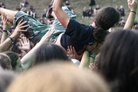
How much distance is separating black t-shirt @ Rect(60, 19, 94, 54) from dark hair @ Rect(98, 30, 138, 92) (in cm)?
122

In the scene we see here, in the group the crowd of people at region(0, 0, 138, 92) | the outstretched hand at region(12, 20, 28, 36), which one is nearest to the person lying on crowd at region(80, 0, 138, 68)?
the crowd of people at region(0, 0, 138, 92)

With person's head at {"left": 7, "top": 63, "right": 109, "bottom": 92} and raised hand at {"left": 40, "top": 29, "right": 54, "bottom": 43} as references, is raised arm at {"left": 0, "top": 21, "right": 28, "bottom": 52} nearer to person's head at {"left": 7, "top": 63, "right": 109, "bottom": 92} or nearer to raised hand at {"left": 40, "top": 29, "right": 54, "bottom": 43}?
raised hand at {"left": 40, "top": 29, "right": 54, "bottom": 43}

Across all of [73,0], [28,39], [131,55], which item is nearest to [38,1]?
[73,0]

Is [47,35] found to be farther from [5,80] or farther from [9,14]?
[5,80]

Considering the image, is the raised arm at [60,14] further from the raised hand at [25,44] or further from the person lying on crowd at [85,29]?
the raised hand at [25,44]

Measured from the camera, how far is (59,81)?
1.38 metres

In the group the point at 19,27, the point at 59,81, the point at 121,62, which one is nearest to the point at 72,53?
the point at 19,27

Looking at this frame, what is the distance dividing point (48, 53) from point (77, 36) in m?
0.96

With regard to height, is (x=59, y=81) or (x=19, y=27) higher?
(x=59, y=81)

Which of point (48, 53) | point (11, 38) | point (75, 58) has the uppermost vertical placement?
point (48, 53)

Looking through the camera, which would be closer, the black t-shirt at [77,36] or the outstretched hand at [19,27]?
the black t-shirt at [77,36]

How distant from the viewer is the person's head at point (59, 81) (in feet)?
4.50

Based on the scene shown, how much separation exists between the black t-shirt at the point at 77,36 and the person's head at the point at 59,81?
1.83m

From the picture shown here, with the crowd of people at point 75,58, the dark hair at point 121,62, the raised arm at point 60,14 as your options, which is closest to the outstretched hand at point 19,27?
the crowd of people at point 75,58
